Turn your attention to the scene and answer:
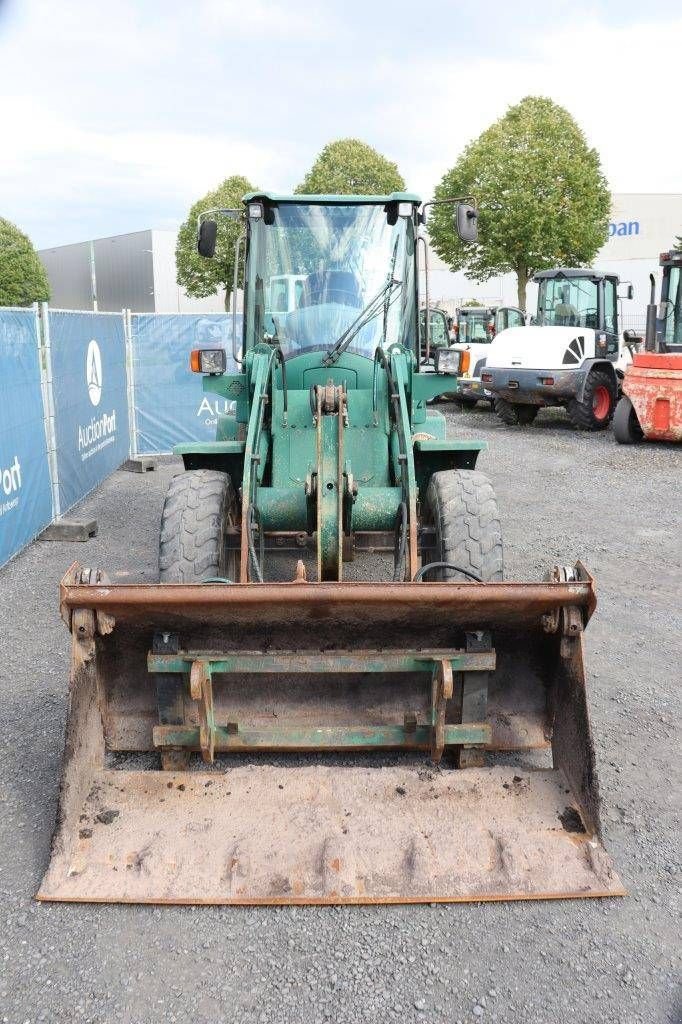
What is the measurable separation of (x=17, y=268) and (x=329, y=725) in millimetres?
38235

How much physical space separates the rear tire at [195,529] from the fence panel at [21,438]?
2774mm

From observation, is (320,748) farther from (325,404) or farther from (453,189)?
(453,189)

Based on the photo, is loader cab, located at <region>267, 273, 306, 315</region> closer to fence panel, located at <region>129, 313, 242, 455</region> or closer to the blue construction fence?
the blue construction fence

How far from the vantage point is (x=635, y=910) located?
9.81ft

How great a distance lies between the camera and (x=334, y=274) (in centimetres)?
565

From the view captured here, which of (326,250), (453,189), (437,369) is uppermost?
(453,189)

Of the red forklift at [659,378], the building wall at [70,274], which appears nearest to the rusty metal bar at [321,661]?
the red forklift at [659,378]

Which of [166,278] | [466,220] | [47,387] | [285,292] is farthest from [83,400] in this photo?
[166,278]

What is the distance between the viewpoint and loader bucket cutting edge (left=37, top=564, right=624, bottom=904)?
10.0 ft

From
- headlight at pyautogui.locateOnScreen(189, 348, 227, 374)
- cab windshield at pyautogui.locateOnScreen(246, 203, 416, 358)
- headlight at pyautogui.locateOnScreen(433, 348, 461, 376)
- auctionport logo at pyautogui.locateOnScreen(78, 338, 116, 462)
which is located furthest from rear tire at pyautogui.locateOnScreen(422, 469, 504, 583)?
auctionport logo at pyautogui.locateOnScreen(78, 338, 116, 462)

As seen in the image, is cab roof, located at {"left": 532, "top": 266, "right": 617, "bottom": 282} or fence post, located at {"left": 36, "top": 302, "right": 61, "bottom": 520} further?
cab roof, located at {"left": 532, "top": 266, "right": 617, "bottom": 282}

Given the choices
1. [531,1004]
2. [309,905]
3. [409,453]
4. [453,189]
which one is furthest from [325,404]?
[453,189]

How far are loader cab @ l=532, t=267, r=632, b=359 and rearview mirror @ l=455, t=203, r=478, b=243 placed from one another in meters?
10.7

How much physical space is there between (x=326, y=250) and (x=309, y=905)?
13.4 feet
